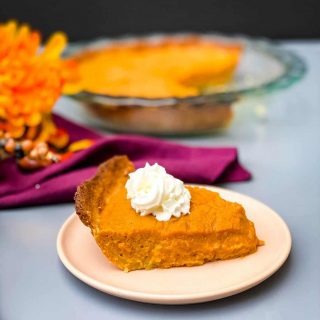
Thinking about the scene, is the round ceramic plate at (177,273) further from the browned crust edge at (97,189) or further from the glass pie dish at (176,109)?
the glass pie dish at (176,109)

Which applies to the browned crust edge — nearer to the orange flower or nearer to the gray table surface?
the gray table surface

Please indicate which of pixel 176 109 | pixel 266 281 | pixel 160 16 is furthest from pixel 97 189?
pixel 160 16

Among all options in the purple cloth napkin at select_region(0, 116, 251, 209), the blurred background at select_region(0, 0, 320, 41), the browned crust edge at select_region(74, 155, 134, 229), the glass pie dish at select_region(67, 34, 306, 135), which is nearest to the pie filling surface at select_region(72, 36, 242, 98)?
the glass pie dish at select_region(67, 34, 306, 135)

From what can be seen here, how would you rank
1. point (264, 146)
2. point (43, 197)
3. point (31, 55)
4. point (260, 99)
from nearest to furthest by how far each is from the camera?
point (43, 197) → point (31, 55) → point (264, 146) → point (260, 99)

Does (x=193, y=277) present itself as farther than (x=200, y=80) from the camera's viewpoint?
No

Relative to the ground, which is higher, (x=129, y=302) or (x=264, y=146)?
(x=129, y=302)

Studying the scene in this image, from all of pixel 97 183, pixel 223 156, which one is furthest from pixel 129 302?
pixel 223 156

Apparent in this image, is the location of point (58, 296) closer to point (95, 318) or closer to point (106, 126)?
point (95, 318)
